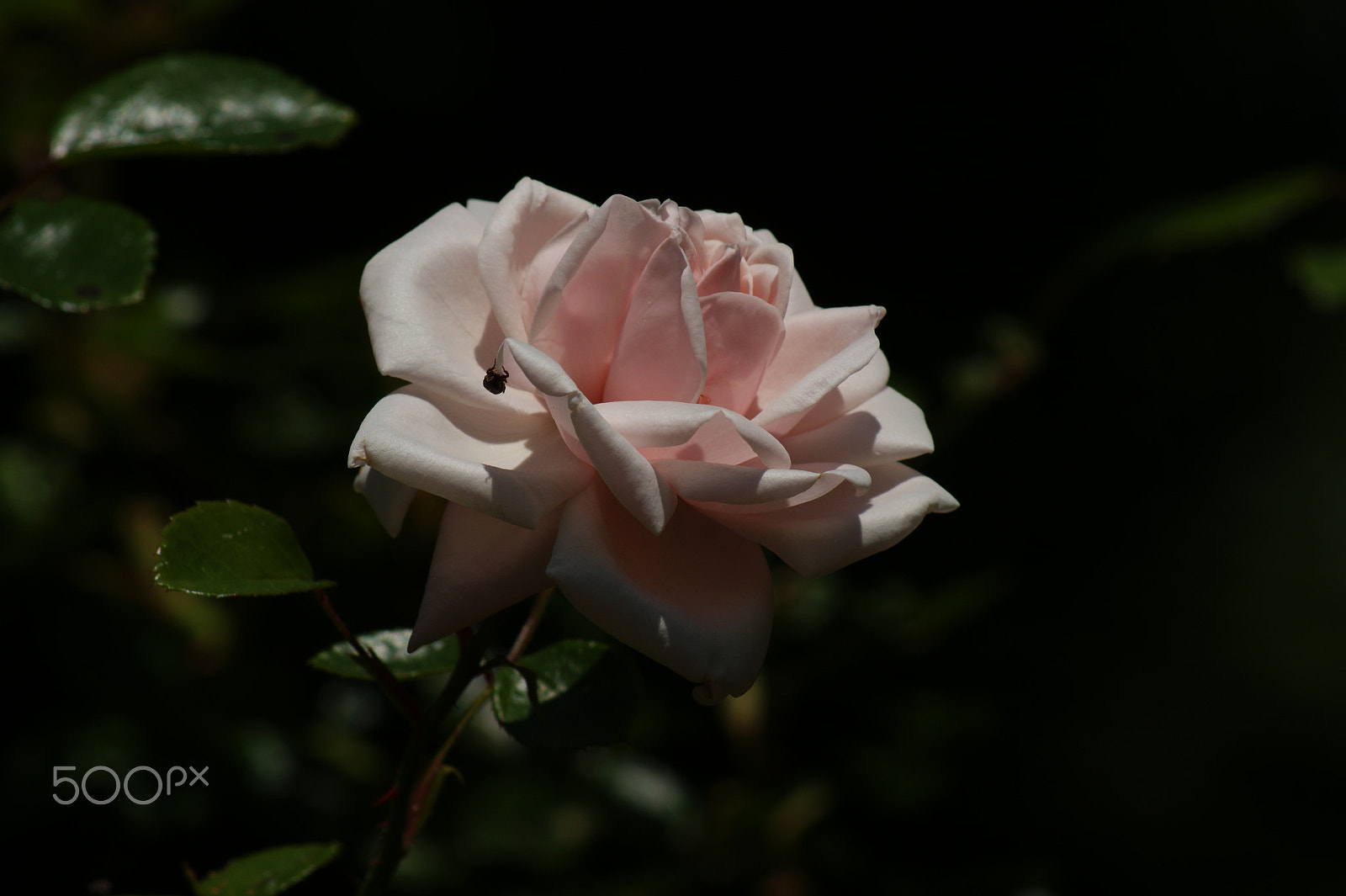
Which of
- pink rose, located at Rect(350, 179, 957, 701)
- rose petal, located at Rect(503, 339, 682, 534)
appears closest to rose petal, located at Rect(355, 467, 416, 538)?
pink rose, located at Rect(350, 179, 957, 701)

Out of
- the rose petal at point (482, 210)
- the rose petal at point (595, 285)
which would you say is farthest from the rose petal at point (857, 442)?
the rose petal at point (482, 210)

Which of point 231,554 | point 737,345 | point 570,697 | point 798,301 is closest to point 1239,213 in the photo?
point 798,301

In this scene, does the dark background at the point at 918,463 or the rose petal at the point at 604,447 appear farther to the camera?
the dark background at the point at 918,463

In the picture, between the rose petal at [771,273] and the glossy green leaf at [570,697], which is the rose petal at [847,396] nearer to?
the rose petal at [771,273]

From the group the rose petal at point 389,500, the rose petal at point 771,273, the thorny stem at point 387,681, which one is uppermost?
the rose petal at point 771,273

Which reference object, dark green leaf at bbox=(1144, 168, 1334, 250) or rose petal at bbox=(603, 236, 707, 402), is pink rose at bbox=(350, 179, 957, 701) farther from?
dark green leaf at bbox=(1144, 168, 1334, 250)

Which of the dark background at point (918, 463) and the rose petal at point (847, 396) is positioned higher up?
the rose petal at point (847, 396)

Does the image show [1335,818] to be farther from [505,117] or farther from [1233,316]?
[505,117]
